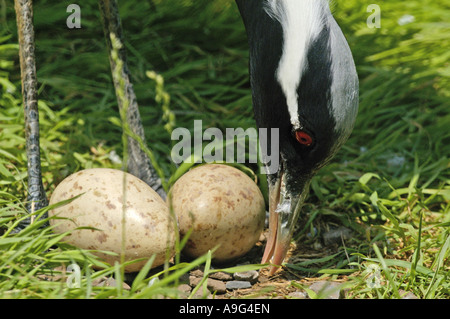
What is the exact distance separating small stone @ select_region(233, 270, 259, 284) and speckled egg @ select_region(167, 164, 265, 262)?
123 mm

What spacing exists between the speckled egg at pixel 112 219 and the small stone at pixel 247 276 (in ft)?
1.26

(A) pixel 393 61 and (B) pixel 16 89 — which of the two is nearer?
(B) pixel 16 89

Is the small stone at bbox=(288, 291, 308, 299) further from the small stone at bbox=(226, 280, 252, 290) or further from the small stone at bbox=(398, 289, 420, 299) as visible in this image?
the small stone at bbox=(398, 289, 420, 299)

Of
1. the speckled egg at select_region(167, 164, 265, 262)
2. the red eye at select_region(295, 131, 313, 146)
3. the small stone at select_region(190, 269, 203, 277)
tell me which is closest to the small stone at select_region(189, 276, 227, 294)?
the small stone at select_region(190, 269, 203, 277)

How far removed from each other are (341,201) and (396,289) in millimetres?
1095

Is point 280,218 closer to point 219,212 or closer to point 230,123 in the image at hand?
point 219,212

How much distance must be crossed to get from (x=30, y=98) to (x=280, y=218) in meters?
1.50

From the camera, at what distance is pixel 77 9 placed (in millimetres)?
5230

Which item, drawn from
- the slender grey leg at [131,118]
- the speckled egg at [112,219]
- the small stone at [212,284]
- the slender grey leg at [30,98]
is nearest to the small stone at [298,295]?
the small stone at [212,284]

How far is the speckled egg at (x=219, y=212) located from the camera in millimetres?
3240

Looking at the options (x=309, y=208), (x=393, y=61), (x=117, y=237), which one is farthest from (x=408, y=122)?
(x=117, y=237)

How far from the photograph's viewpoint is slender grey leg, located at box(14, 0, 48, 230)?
3.46 m
